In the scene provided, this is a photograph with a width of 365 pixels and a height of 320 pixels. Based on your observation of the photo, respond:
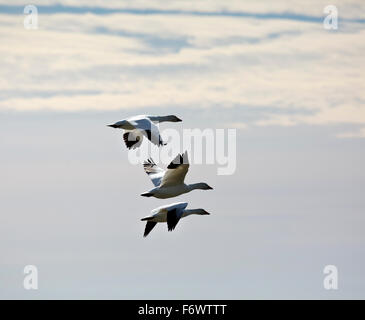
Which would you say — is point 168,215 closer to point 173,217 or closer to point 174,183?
point 173,217

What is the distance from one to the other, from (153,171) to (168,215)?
15.3 feet

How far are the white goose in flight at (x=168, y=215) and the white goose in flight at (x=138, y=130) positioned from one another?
97.9 inches

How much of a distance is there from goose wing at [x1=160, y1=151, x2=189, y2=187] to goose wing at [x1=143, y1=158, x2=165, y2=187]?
1619 mm

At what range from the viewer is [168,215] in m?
48.2

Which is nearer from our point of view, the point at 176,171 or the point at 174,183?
the point at 176,171

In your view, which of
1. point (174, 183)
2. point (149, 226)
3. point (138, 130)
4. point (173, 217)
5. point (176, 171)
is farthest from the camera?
point (149, 226)

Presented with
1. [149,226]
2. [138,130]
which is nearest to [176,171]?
[138,130]

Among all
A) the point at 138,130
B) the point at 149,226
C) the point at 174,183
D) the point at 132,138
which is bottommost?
the point at 149,226

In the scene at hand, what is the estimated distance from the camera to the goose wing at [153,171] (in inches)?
2032

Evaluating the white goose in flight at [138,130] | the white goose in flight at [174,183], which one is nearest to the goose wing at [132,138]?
the white goose in flight at [138,130]
